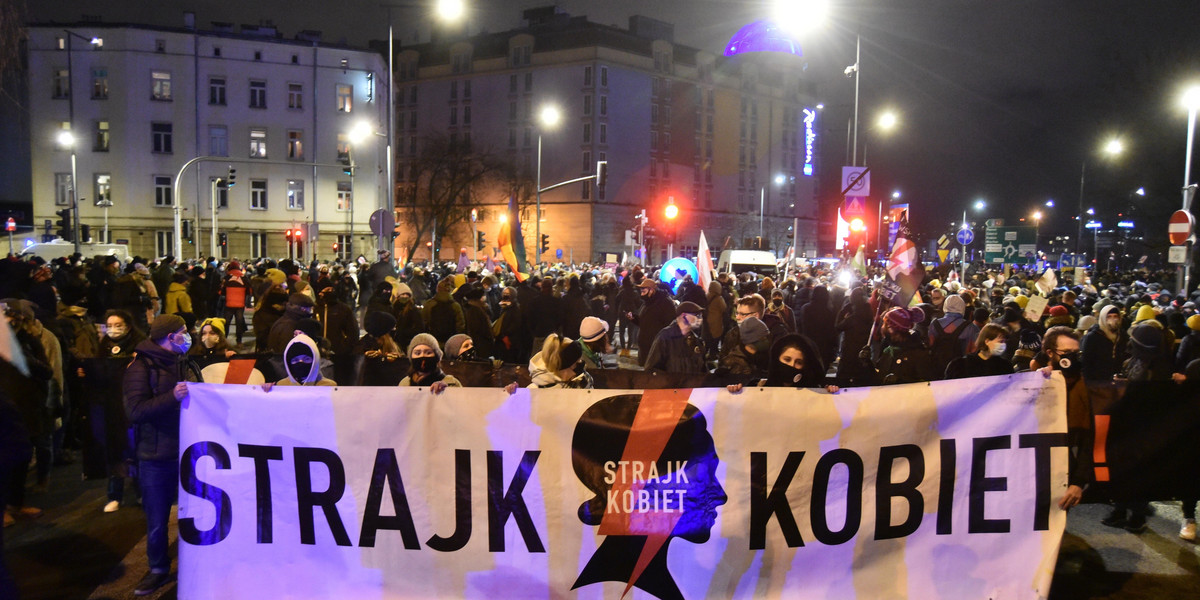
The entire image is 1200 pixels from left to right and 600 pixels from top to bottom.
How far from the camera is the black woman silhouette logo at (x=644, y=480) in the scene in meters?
4.94

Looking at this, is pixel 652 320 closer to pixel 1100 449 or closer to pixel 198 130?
pixel 1100 449

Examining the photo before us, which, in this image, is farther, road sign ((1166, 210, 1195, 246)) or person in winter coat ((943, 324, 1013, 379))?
road sign ((1166, 210, 1195, 246))

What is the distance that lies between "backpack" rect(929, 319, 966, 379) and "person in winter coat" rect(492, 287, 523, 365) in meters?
5.35

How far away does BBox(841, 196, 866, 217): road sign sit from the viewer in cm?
1869

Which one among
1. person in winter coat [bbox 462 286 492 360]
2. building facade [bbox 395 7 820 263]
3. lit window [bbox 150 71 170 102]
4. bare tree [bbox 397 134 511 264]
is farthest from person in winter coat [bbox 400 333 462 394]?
building facade [bbox 395 7 820 263]

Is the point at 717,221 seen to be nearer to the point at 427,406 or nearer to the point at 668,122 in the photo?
the point at 668,122

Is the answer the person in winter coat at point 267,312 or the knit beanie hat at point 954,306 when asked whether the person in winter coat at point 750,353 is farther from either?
the person in winter coat at point 267,312

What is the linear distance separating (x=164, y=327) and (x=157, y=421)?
58cm

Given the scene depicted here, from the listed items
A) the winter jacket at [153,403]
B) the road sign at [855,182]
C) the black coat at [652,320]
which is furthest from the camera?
the road sign at [855,182]

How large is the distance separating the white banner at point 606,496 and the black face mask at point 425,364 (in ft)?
2.73

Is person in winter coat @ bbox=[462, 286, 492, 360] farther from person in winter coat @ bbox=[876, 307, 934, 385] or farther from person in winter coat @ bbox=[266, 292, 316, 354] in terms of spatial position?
person in winter coat @ bbox=[876, 307, 934, 385]

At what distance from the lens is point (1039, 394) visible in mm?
5180

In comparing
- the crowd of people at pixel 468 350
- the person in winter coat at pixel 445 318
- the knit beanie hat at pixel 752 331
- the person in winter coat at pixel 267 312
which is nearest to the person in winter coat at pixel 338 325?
the crowd of people at pixel 468 350

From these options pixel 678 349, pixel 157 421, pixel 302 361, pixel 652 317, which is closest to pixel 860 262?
pixel 652 317
